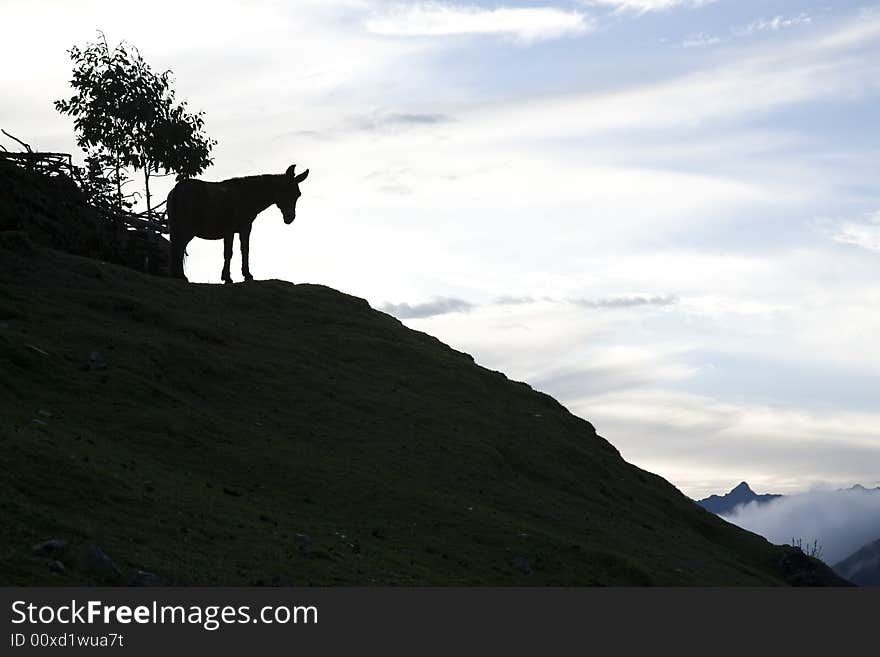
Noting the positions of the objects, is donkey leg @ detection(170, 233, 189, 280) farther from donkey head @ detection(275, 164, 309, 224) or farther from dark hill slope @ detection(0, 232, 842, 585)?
donkey head @ detection(275, 164, 309, 224)

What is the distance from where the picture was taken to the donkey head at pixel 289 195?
52.5 meters

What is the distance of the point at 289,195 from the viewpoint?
52688 millimetres

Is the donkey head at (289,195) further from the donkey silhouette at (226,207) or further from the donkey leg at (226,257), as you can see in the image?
the donkey leg at (226,257)

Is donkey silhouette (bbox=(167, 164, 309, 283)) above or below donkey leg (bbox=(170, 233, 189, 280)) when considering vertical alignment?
above

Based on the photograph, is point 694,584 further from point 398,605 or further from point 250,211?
point 250,211

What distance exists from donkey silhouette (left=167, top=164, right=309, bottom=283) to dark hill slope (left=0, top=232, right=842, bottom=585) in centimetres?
197

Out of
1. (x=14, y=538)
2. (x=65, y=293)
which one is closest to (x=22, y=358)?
(x=65, y=293)

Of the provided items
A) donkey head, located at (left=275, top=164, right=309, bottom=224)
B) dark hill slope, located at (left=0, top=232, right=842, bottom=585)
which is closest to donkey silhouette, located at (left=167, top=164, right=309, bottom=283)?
donkey head, located at (left=275, top=164, right=309, bottom=224)

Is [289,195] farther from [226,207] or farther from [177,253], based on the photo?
[177,253]

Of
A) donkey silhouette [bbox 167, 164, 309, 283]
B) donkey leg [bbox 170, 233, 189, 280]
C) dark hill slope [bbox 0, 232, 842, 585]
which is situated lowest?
dark hill slope [bbox 0, 232, 842, 585]

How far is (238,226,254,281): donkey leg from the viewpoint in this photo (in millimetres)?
51562

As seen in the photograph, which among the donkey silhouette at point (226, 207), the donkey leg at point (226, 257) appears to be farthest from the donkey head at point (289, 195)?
the donkey leg at point (226, 257)

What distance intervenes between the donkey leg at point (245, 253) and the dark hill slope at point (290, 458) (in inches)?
32.5

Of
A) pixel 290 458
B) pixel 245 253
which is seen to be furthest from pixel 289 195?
pixel 290 458
